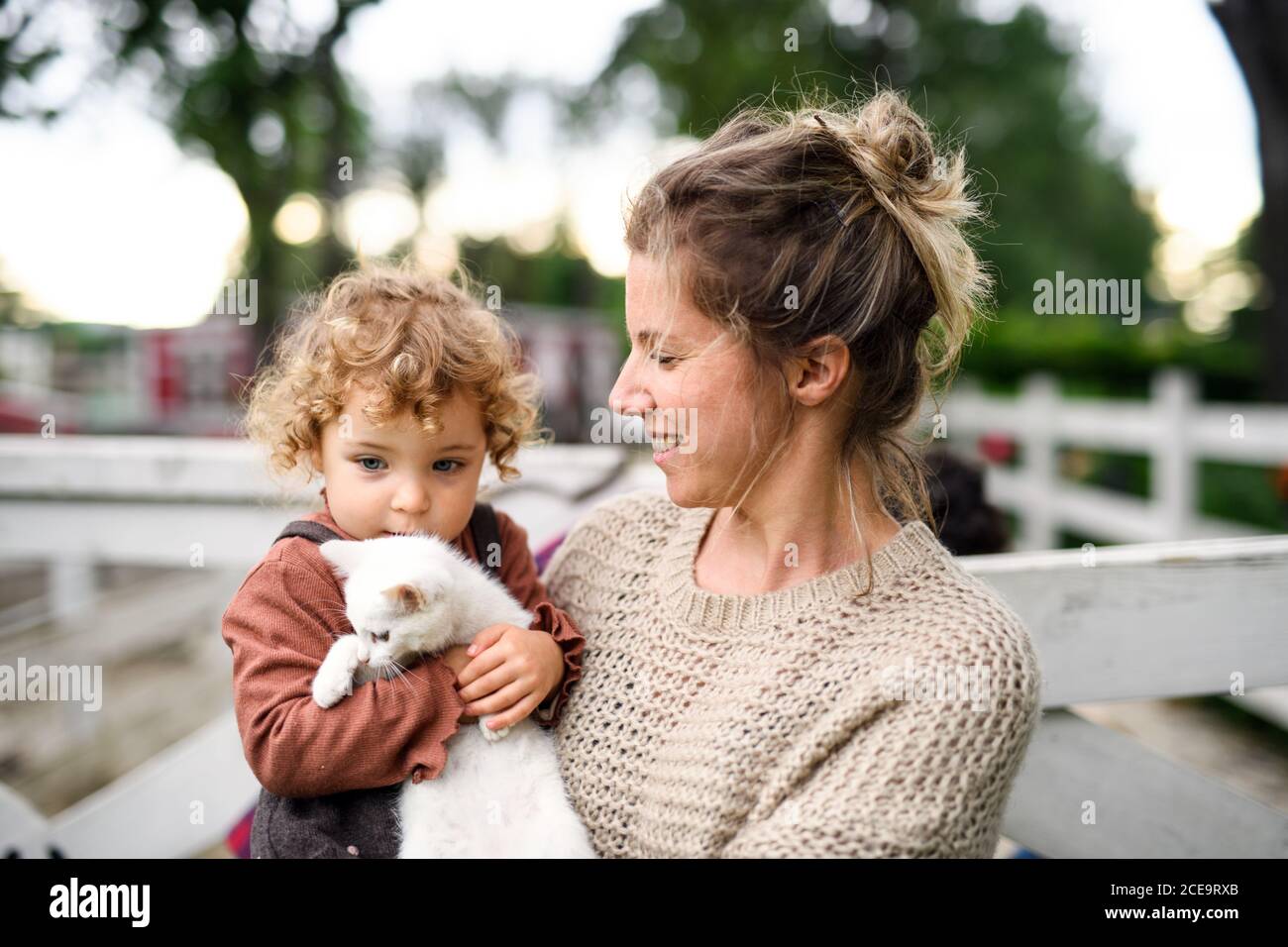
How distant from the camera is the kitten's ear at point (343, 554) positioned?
1.46m

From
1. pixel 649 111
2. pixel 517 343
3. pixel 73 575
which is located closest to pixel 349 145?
pixel 649 111

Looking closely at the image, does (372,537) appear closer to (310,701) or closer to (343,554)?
(343,554)

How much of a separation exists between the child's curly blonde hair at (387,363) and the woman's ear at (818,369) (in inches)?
21.8

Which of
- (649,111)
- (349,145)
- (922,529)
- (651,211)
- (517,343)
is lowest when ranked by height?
(922,529)

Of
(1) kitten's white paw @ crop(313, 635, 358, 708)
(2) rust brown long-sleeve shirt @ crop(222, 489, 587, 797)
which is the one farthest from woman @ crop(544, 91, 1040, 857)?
(1) kitten's white paw @ crop(313, 635, 358, 708)

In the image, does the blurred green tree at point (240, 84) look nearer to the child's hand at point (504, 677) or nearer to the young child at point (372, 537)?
the young child at point (372, 537)

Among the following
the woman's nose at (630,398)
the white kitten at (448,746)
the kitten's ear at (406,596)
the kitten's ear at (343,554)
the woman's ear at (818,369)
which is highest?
the woman's ear at (818,369)

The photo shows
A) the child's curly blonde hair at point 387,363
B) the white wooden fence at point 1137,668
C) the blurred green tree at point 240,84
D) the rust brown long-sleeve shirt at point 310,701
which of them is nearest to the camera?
the rust brown long-sleeve shirt at point 310,701

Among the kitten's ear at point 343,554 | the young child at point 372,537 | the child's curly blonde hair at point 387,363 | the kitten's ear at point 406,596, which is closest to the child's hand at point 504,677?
the young child at point 372,537

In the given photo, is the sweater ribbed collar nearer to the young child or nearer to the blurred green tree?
the young child

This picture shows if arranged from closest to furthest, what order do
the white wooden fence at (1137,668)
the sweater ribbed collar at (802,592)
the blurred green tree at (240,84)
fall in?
the sweater ribbed collar at (802,592), the white wooden fence at (1137,668), the blurred green tree at (240,84)
